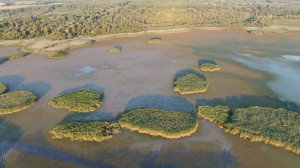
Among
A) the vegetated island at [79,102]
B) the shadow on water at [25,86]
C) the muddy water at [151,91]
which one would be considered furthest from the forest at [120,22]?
the vegetated island at [79,102]

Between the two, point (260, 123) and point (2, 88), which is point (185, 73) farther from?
point (2, 88)

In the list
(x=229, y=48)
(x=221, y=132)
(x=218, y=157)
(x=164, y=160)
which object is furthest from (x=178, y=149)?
(x=229, y=48)

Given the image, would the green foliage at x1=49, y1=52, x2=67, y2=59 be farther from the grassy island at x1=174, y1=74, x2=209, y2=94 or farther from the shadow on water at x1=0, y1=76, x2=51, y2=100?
the grassy island at x1=174, y1=74, x2=209, y2=94

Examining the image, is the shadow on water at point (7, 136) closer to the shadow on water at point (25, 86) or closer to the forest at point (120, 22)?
the shadow on water at point (25, 86)

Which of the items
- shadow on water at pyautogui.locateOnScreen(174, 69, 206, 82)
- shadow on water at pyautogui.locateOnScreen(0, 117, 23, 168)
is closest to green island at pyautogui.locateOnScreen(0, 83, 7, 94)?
shadow on water at pyautogui.locateOnScreen(0, 117, 23, 168)

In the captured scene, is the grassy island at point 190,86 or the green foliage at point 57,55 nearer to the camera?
the grassy island at point 190,86

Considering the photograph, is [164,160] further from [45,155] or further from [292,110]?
[292,110]
